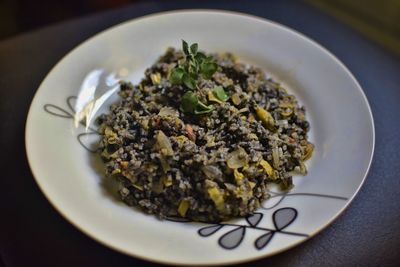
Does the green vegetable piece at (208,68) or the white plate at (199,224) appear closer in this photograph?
the white plate at (199,224)

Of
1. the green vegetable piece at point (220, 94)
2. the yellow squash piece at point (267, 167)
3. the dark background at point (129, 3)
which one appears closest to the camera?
the yellow squash piece at point (267, 167)

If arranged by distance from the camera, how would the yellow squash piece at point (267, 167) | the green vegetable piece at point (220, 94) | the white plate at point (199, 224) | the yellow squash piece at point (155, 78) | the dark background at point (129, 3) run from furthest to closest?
the dark background at point (129, 3) < the yellow squash piece at point (155, 78) < the green vegetable piece at point (220, 94) < the yellow squash piece at point (267, 167) < the white plate at point (199, 224)

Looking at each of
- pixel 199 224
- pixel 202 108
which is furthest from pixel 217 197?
pixel 202 108

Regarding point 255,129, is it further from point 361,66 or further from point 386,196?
point 361,66

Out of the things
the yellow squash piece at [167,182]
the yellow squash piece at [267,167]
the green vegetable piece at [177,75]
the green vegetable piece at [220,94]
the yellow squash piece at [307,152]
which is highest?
the green vegetable piece at [177,75]

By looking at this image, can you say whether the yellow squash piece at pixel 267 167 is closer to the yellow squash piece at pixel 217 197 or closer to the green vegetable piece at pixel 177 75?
the yellow squash piece at pixel 217 197

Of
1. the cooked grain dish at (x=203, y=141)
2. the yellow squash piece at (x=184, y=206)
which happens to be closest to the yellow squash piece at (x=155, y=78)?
the cooked grain dish at (x=203, y=141)

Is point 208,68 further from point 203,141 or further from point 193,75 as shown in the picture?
point 203,141
